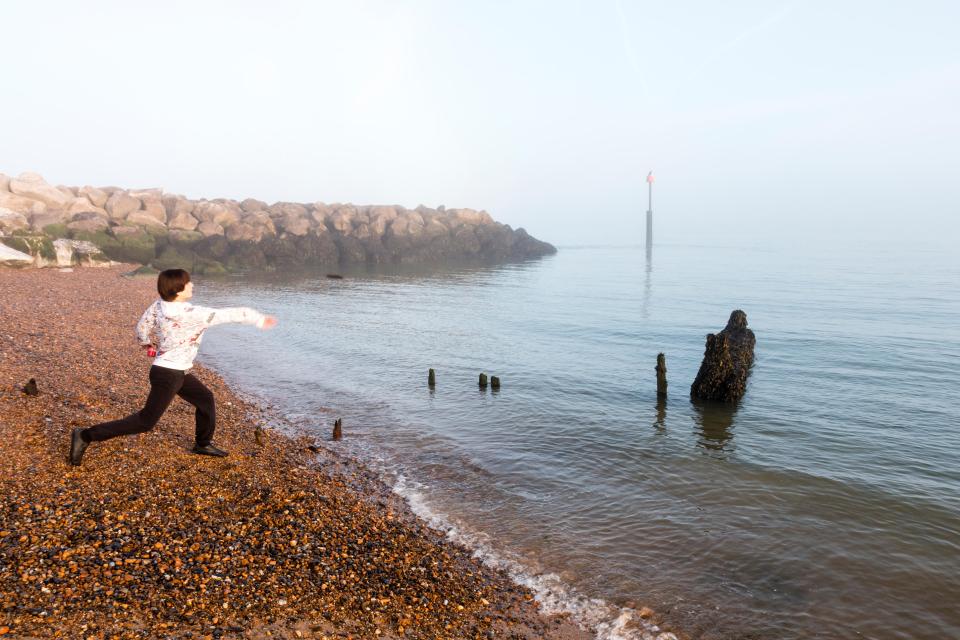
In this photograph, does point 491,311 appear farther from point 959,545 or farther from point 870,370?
point 959,545

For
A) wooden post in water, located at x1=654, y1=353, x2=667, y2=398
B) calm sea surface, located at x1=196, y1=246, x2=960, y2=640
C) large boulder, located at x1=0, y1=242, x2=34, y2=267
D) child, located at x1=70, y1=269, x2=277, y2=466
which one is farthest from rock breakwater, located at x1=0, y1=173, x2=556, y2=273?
wooden post in water, located at x1=654, y1=353, x2=667, y2=398

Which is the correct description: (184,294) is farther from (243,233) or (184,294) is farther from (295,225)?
(295,225)

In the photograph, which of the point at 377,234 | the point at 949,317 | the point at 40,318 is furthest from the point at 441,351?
the point at 377,234

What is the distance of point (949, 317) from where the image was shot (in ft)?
103

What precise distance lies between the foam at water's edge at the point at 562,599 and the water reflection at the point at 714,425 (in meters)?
6.86

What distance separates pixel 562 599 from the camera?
6984 millimetres

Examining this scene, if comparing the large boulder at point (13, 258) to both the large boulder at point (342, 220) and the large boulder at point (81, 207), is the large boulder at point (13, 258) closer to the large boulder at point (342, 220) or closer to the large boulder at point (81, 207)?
the large boulder at point (81, 207)

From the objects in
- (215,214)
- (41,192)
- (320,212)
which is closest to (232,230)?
(215,214)

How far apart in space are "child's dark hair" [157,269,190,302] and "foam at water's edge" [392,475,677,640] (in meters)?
4.98

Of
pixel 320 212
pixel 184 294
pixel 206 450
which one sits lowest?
pixel 206 450

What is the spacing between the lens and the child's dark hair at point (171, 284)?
711cm

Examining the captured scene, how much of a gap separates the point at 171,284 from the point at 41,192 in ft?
230

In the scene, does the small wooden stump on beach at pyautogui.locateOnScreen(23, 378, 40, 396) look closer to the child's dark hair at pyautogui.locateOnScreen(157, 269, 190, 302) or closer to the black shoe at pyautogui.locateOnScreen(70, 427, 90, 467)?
the black shoe at pyautogui.locateOnScreen(70, 427, 90, 467)

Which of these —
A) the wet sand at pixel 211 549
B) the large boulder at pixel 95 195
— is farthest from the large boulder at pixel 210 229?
the wet sand at pixel 211 549
